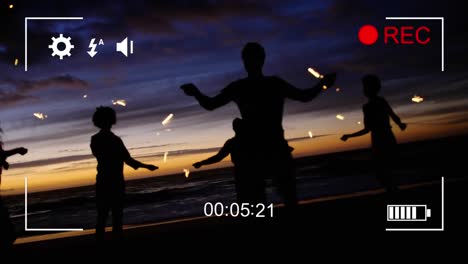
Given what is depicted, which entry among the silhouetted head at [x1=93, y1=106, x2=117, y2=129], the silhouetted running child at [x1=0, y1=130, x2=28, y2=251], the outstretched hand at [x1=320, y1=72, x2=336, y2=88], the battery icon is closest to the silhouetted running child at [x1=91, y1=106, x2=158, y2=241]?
Answer: the silhouetted head at [x1=93, y1=106, x2=117, y2=129]

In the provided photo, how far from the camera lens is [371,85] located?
244 inches

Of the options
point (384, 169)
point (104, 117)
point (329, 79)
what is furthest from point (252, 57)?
point (384, 169)

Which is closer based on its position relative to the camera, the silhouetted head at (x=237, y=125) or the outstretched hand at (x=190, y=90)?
the silhouetted head at (x=237, y=125)

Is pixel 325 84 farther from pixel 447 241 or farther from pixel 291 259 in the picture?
pixel 447 241

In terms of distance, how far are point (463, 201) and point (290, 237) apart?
384cm

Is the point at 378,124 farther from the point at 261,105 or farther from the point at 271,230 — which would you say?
the point at 261,105

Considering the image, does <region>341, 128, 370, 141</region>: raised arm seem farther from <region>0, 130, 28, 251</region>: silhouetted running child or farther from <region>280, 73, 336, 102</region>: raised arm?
<region>0, 130, 28, 251</region>: silhouetted running child

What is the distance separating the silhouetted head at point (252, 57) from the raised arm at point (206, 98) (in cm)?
27

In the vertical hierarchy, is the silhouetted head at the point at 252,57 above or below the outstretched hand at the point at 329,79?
above

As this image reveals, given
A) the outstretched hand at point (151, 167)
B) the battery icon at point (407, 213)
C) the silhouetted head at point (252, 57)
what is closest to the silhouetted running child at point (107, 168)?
the outstretched hand at point (151, 167)

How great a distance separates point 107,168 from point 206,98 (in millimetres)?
2169

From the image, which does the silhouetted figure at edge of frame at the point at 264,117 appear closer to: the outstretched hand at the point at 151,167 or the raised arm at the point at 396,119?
the outstretched hand at the point at 151,167

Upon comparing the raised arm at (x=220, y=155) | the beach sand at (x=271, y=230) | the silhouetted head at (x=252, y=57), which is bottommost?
the beach sand at (x=271, y=230)

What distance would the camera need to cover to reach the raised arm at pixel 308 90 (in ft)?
10.8
